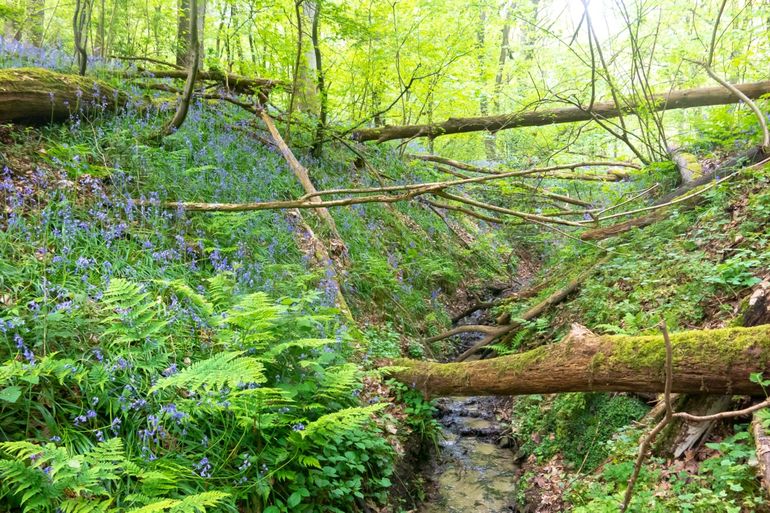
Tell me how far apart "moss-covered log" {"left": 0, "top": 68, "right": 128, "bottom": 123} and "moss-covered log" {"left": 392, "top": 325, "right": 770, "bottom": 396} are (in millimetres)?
4785

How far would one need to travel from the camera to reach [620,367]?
10.8ft

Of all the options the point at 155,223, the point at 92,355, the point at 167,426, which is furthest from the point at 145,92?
the point at 167,426

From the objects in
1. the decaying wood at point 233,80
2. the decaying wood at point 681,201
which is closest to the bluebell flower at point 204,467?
the decaying wood at point 681,201

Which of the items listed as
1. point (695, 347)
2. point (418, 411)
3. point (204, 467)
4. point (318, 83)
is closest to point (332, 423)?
point (204, 467)

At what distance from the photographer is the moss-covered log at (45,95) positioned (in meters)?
4.73

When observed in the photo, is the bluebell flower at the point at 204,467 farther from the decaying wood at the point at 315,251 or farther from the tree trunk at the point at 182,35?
the tree trunk at the point at 182,35

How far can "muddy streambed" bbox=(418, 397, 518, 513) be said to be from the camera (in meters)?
4.15

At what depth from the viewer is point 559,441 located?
4391 mm

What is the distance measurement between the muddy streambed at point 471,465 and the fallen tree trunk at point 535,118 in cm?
640

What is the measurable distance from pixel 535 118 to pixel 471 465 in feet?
26.2

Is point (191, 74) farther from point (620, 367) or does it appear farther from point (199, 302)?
point (620, 367)

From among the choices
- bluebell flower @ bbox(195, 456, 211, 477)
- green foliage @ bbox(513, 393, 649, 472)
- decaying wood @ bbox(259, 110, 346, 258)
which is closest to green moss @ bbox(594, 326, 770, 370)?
green foliage @ bbox(513, 393, 649, 472)

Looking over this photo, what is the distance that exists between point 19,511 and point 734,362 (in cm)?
388

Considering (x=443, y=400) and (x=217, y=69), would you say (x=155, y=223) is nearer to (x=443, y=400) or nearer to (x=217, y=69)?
(x=443, y=400)
